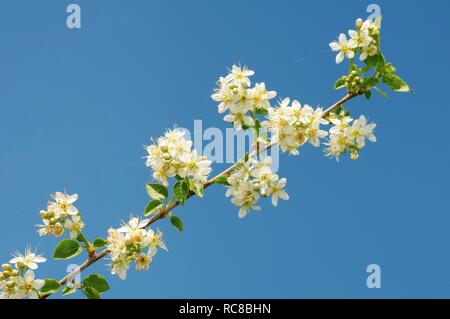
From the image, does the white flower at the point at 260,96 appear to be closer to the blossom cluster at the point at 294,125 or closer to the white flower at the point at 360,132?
the blossom cluster at the point at 294,125

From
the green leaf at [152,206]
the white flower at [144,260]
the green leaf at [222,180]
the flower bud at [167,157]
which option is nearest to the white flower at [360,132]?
the green leaf at [222,180]

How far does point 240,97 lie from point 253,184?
1.76 ft

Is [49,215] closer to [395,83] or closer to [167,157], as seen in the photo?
[167,157]

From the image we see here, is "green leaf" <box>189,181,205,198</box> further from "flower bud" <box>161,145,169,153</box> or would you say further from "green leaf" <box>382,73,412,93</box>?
"green leaf" <box>382,73,412,93</box>

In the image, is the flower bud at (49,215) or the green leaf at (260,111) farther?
the green leaf at (260,111)

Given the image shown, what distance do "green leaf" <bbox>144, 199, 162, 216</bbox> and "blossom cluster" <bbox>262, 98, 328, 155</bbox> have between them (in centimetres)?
79

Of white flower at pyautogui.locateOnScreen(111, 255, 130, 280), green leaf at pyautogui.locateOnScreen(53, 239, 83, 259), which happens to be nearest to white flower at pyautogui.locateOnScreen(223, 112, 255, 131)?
white flower at pyautogui.locateOnScreen(111, 255, 130, 280)

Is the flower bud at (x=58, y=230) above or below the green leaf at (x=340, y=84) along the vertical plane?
below

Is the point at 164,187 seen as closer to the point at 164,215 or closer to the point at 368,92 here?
the point at 164,215

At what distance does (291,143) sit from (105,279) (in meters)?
1.35

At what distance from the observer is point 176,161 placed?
3084mm

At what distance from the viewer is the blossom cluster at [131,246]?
3.01 metres
